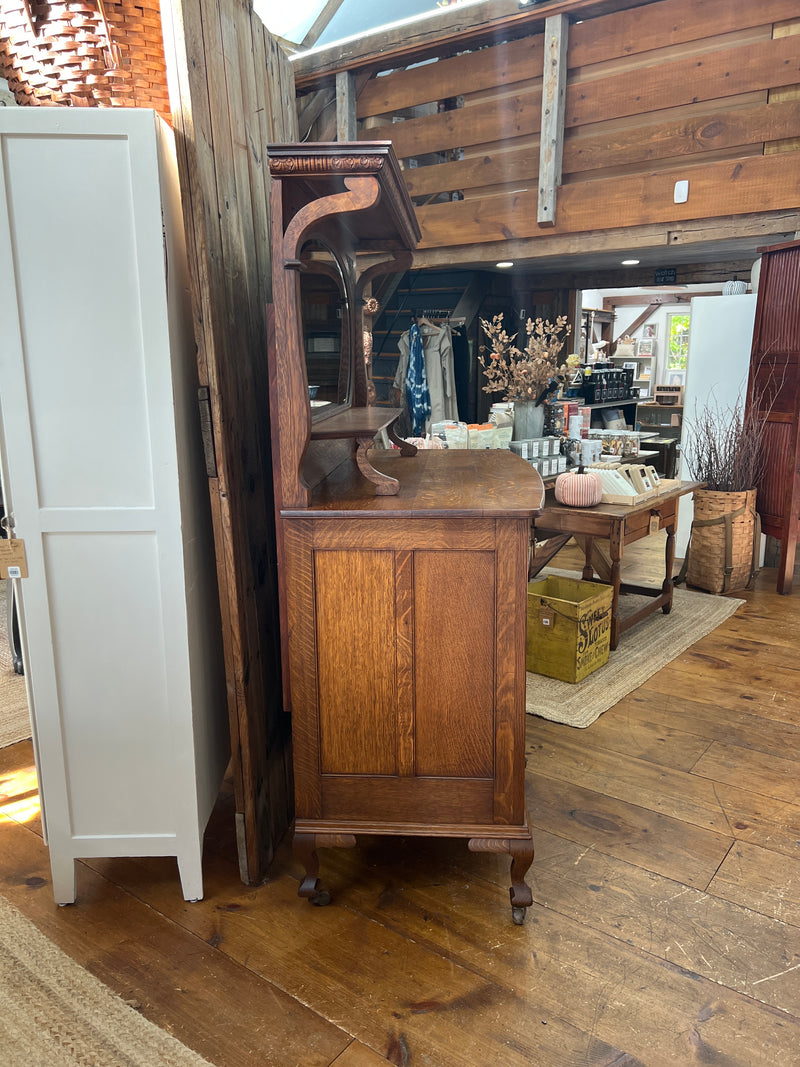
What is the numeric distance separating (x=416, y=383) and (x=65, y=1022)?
6.14m

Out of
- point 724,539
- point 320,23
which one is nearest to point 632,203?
point 724,539

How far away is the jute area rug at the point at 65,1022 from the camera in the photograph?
142 centimetres

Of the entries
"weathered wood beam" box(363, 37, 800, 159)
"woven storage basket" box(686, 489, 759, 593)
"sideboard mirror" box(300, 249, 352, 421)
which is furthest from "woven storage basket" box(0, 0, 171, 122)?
"weathered wood beam" box(363, 37, 800, 159)

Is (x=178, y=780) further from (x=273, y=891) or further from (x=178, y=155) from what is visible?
(x=178, y=155)

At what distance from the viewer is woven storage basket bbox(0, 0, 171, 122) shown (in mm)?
1518

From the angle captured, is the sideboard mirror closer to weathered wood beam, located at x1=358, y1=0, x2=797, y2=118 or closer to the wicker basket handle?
the wicker basket handle

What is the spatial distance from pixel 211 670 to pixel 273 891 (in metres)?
0.58

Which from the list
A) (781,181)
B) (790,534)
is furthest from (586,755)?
(781,181)

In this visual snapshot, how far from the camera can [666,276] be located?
7.05 meters

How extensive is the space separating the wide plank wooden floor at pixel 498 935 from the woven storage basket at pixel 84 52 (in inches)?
73.2

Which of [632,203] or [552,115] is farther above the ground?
[552,115]

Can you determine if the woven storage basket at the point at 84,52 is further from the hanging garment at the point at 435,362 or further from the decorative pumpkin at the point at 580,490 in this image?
the hanging garment at the point at 435,362

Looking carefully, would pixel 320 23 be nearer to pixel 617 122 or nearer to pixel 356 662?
pixel 617 122

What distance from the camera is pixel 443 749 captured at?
174 centimetres
